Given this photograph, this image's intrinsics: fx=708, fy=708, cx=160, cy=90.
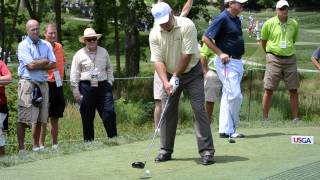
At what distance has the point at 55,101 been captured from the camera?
34.1ft

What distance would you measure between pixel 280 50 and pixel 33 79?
4.17 m

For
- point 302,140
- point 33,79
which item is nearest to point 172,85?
point 302,140

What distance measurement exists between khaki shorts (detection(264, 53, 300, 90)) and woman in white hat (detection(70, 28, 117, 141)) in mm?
2884

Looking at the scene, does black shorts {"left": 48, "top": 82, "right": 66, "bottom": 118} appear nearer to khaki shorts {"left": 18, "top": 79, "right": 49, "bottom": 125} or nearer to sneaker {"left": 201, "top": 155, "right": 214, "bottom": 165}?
khaki shorts {"left": 18, "top": 79, "right": 49, "bottom": 125}

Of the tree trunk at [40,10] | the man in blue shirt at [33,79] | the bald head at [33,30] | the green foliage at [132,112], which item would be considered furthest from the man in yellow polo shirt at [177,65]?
the tree trunk at [40,10]

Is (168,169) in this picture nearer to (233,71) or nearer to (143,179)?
(143,179)

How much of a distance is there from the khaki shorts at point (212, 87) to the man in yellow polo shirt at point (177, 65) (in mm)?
3011

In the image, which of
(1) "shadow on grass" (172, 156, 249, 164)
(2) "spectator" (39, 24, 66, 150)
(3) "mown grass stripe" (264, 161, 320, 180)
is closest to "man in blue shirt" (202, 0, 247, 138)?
(1) "shadow on grass" (172, 156, 249, 164)

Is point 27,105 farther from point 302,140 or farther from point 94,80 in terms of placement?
point 302,140

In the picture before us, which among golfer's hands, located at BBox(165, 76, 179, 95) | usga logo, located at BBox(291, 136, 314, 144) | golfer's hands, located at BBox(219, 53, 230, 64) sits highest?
golfer's hands, located at BBox(219, 53, 230, 64)

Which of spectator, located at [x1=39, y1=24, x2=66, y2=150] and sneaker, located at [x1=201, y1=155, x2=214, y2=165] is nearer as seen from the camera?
sneaker, located at [x1=201, y1=155, x2=214, y2=165]

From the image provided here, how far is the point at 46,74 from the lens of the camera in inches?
387

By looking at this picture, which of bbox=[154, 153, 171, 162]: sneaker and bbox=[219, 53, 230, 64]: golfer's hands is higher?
bbox=[219, 53, 230, 64]: golfer's hands

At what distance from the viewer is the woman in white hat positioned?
1019 centimetres
